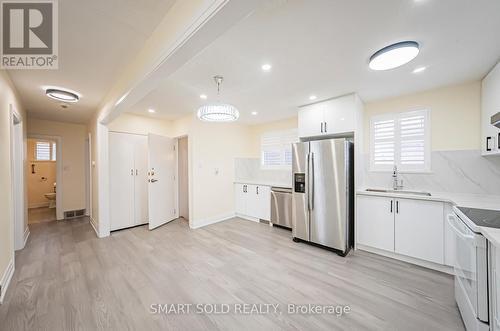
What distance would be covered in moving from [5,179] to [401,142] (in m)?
5.10

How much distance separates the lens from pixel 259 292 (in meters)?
1.88

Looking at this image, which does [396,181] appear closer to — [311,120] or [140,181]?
[311,120]

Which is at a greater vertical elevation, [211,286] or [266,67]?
[266,67]

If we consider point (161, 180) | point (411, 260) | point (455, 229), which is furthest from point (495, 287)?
point (161, 180)

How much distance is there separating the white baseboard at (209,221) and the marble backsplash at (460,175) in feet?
11.2

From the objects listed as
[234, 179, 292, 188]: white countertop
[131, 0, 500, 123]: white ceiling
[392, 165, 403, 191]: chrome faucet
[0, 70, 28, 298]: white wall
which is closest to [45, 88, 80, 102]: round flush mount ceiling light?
[0, 70, 28, 298]: white wall

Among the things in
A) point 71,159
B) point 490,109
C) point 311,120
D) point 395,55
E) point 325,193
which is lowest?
point 325,193

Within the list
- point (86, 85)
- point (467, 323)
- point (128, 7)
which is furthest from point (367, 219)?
point (86, 85)

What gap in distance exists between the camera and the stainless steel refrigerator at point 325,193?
2.67m

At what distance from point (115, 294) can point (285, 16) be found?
2.89 m

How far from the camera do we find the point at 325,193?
2.81m

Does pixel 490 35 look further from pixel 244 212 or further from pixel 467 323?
pixel 244 212

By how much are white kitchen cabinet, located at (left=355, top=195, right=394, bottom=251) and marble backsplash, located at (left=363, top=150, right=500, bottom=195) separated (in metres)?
0.64

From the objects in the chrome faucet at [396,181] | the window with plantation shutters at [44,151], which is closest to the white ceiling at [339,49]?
the chrome faucet at [396,181]
